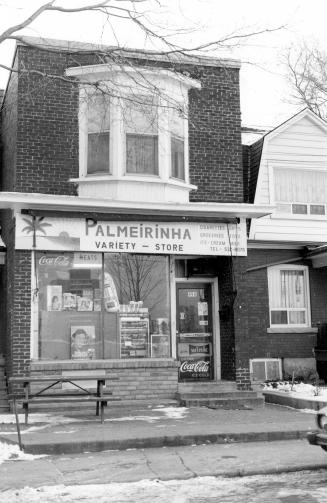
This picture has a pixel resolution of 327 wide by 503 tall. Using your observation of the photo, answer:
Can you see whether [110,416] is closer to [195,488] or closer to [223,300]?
[223,300]

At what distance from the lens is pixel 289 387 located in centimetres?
1533

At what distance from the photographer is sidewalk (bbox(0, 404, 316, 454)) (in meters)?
9.57

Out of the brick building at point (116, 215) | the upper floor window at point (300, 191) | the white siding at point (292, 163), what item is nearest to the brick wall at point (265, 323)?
the white siding at point (292, 163)

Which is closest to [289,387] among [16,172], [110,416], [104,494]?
[110,416]

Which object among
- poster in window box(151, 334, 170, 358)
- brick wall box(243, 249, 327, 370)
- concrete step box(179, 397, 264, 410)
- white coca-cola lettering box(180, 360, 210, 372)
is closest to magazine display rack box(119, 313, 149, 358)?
poster in window box(151, 334, 170, 358)

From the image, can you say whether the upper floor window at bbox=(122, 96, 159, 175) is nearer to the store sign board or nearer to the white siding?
the store sign board

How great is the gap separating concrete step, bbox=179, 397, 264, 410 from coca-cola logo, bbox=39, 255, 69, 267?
3.76 m

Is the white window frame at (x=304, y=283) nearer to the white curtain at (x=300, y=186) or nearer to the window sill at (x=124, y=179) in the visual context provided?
the white curtain at (x=300, y=186)

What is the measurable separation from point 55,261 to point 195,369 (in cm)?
416

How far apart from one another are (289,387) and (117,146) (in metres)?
6.81

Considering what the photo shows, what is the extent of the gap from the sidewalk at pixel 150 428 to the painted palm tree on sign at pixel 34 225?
362 centimetres

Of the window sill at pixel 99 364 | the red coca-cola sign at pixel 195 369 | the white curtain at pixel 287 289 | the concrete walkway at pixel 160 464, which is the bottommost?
the concrete walkway at pixel 160 464

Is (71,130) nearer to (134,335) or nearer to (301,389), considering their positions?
(134,335)

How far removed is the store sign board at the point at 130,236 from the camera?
13360 mm
